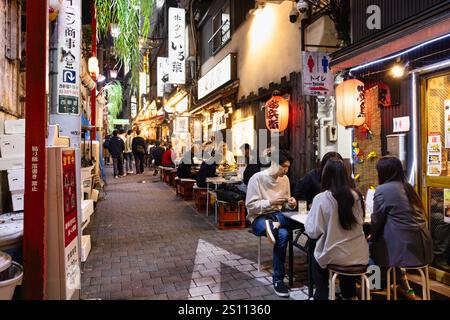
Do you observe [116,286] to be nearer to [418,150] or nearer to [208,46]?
[418,150]

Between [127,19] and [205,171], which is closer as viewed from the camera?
[127,19]

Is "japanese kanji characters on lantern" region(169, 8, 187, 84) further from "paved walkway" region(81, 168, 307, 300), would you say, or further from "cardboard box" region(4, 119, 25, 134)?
"cardboard box" region(4, 119, 25, 134)

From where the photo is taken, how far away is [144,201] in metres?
13.4

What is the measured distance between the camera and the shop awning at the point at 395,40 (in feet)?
15.1

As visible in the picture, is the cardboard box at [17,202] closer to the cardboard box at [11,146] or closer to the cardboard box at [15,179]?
the cardboard box at [15,179]

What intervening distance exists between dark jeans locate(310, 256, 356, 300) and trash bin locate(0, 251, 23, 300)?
3330mm

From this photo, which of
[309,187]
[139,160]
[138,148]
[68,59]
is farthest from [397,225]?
[139,160]

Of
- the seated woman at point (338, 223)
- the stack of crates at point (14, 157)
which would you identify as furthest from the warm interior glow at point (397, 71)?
the stack of crates at point (14, 157)

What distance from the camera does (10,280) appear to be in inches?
120

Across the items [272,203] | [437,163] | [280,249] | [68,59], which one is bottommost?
[280,249]

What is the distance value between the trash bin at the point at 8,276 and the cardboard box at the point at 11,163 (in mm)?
1953

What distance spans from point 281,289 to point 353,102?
3991 mm

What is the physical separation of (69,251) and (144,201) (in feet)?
31.3

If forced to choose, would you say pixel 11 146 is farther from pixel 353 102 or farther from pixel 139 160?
pixel 139 160
